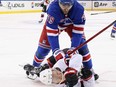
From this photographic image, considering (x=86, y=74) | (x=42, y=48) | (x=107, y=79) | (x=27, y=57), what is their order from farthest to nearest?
(x=27, y=57) → (x=107, y=79) → (x=42, y=48) → (x=86, y=74)

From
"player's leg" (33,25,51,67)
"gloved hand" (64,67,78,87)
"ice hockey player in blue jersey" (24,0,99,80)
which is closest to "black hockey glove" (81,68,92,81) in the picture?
"ice hockey player in blue jersey" (24,0,99,80)

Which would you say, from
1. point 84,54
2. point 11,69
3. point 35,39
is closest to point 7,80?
point 11,69

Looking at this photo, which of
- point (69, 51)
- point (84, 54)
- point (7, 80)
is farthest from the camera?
point (7, 80)

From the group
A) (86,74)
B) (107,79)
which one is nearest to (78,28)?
(86,74)

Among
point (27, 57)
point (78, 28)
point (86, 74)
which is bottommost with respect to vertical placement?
point (27, 57)

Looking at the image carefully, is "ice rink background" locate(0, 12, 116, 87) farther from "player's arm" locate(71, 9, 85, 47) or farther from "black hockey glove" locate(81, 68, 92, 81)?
"player's arm" locate(71, 9, 85, 47)

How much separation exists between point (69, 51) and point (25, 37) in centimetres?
369

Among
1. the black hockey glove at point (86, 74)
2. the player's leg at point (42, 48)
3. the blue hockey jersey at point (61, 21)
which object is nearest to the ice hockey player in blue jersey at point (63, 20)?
the blue hockey jersey at point (61, 21)

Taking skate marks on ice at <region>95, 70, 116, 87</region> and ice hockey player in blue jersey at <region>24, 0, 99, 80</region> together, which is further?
skate marks on ice at <region>95, 70, 116, 87</region>

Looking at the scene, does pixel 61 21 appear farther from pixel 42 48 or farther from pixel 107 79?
pixel 107 79

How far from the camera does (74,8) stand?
8.24 ft

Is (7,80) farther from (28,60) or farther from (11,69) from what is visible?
(28,60)

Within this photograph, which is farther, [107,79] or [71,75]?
[107,79]

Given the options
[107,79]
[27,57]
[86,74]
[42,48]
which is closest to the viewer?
[86,74]
